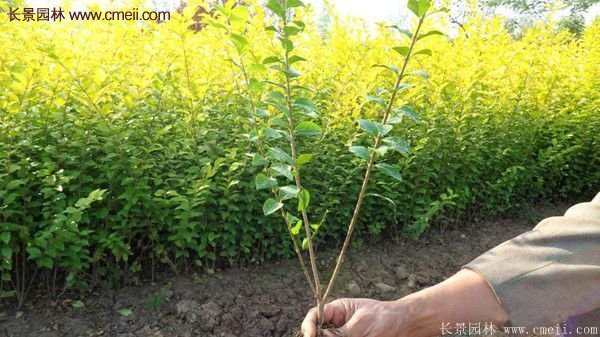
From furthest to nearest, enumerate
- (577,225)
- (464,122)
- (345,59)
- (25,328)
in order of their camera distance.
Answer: (464,122) < (345,59) < (25,328) < (577,225)

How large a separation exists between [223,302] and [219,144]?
796 millimetres

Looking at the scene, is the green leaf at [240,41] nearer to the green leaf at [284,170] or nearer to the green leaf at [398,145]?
the green leaf at [284,170]

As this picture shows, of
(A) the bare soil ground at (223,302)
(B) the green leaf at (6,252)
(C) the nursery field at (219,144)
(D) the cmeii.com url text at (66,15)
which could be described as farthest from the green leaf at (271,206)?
(D) the cmeii.com url text at (66,15)

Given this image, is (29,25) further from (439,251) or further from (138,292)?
(439,251)

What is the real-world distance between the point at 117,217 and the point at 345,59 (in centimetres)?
163

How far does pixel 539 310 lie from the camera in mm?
989

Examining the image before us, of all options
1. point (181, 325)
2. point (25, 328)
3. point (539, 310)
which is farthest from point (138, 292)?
point (539, 310)

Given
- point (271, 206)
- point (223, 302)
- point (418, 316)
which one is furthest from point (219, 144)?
point (418, 316)

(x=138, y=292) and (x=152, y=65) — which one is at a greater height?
(x=152, y=65)

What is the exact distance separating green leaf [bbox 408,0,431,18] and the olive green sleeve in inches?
22.3

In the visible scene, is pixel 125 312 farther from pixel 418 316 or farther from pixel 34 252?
pixel 418 316

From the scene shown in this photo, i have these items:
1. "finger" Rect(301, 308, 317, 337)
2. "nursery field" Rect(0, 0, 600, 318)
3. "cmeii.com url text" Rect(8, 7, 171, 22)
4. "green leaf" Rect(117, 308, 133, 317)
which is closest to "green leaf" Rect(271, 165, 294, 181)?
"nursery field" Rect(0, 0, 600, 318)

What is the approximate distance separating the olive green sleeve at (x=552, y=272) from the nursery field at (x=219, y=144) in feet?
1.28

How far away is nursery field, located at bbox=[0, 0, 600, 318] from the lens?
2010 mm
